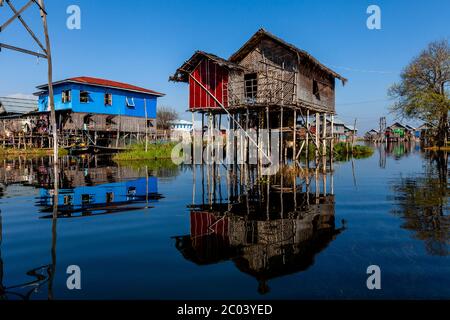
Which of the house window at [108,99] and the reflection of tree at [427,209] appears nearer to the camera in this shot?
the reflection of tree at [427,209]

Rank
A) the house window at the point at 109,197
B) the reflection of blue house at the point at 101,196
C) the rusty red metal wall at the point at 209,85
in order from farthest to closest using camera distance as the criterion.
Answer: the rusty red metal wall at the point at 209,85, the house window at the point at 109,197, the reflection of blue house at the point at 101,196

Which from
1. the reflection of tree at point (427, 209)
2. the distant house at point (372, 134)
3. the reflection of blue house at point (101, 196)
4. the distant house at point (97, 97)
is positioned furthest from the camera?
the distant house at point (372, 134)

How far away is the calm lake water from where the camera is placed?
4727mm

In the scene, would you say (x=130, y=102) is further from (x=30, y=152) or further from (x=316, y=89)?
(x=316, y=89)

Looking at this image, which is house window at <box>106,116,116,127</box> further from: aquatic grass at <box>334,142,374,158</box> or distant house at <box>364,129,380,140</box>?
distant house at <box>364,129,380,140</box>

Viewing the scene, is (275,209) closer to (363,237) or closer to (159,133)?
(363,237)

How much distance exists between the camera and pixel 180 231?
7781 millimetres

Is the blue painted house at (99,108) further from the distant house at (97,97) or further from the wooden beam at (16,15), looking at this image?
the wooden beam at (16,15)

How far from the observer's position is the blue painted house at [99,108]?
39062mm

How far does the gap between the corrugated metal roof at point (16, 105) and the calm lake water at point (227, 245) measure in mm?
38085

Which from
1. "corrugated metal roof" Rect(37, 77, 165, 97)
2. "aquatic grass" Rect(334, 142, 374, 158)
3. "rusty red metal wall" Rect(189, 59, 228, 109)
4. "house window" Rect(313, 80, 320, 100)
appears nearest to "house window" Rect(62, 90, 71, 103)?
"corrugated metal roof" Rect(37, 77, 165, 97)

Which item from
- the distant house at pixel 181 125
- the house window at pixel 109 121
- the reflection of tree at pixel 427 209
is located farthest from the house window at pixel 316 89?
the distant house at pixel 181 125

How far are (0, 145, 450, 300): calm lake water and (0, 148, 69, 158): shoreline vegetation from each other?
27363 mm
